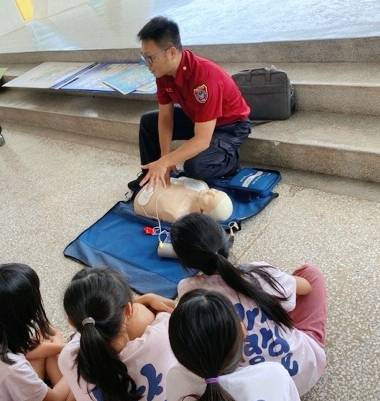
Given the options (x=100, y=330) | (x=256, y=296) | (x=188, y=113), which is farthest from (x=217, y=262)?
(x=188, y=113)

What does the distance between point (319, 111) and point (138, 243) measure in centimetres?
120

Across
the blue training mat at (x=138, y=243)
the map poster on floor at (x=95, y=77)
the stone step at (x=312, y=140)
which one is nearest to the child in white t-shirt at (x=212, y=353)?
the blue training mat at (x=138, y=243)

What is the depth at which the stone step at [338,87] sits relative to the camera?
2.03 m

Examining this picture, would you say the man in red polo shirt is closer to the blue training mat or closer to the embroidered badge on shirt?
the embroidered badge on shirt

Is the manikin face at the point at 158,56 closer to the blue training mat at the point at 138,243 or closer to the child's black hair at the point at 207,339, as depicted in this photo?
the blue training mat at the point at 138,243

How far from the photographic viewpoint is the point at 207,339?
2.31 feet

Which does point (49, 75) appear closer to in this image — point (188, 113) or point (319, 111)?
point (188, 113)

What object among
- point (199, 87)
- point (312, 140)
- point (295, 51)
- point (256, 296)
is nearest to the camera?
point (256, 296)

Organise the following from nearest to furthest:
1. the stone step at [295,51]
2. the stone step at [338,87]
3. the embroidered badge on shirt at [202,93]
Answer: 1. the embroidered badge on shirt at [202,93]
2. the stone step at [338,87]
3. the stone step at [295,51]

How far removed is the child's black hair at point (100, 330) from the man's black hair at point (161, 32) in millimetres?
1069

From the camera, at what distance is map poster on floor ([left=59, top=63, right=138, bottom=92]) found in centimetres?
284

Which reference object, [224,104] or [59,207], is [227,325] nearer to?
[224,104]

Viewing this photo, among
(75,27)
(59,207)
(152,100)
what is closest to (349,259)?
(59,207)

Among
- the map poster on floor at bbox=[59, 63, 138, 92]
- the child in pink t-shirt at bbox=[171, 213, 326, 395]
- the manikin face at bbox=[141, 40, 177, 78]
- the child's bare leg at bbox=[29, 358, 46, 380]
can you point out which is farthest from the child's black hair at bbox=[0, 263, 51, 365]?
the map poster on floor at bbox=[59, 63, 138, 92]
